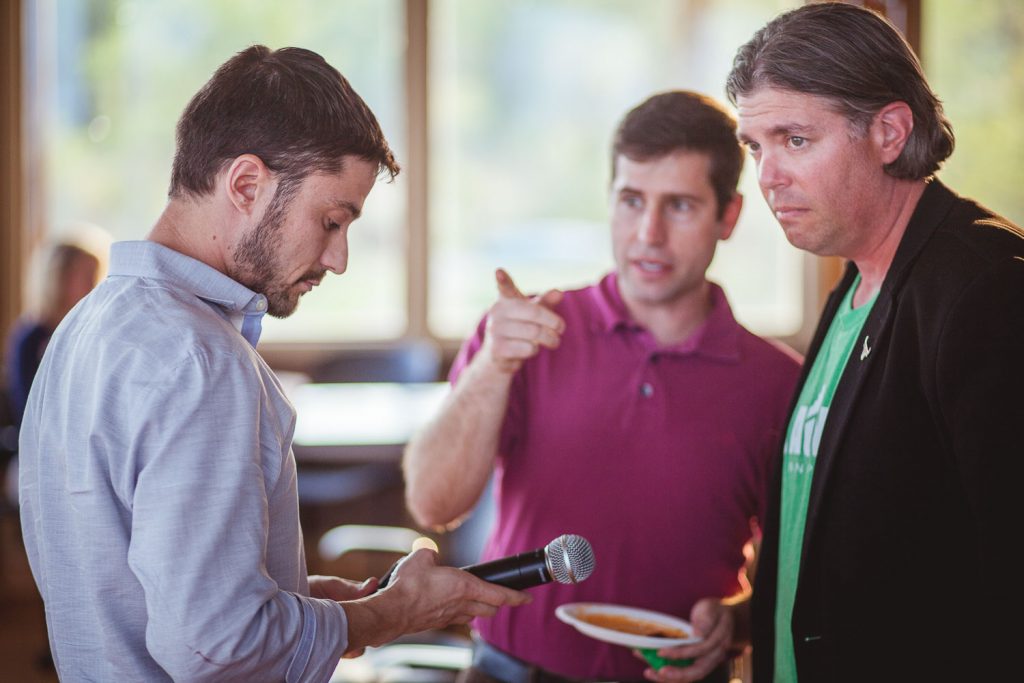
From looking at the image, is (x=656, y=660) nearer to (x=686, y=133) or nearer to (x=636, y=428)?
(x=636, y=428)

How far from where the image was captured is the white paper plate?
146 centimetres

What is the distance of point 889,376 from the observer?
1.27 meters

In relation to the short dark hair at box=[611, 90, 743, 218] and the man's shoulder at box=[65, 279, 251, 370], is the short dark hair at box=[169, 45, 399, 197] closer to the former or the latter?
the man's shoulder at box=[65, 279, 251, 370]

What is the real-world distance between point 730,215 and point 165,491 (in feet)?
4.07

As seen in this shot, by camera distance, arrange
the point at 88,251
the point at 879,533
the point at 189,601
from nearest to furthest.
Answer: the point at 189,601, the point at 879,533, the point at 88,251

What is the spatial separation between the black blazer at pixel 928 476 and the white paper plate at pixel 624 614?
0.21 meters

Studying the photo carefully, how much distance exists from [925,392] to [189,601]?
926 millimetres

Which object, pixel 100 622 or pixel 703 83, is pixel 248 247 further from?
pixel 703 83

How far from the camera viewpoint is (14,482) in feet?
15.0

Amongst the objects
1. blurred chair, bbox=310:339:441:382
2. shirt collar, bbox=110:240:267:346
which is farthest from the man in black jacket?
blurred chair, bbox=310:339:441:382

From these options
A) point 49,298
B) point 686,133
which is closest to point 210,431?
point 686,133

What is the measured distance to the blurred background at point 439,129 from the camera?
17.2ft

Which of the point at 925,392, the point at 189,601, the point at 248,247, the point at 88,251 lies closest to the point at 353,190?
the point at 248,247

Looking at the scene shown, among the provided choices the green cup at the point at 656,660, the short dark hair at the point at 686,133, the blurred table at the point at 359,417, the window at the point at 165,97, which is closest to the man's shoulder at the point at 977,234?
the short dark hair at the point at 686,133
